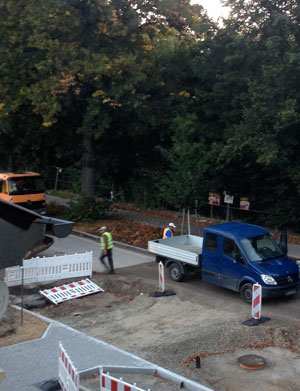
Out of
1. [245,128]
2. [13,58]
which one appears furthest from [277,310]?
[13,58]

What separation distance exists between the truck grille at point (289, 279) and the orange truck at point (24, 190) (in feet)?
38.0

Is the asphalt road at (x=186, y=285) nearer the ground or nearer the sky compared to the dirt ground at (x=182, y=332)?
nearer the sky

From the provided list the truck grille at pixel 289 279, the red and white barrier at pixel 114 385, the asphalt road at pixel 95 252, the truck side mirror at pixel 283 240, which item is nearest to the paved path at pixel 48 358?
the red and white barrier at pixel 114 385

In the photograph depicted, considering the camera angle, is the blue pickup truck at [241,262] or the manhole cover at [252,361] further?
the blue pickup truck at [241,262]

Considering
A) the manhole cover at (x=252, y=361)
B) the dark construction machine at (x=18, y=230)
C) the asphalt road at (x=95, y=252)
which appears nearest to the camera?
the dark construction machine at (x=18, y=230)

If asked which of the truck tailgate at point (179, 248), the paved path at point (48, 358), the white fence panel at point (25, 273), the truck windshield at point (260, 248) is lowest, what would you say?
the paved path at point (48, 358)

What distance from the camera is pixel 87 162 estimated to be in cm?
2417

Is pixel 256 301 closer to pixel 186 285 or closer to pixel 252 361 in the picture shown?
pixel 252 361

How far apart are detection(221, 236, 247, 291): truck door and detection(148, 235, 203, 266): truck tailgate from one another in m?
0.96

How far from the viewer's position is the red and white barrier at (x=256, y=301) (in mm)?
11312

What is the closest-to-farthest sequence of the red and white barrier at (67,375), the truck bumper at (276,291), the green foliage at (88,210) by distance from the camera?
the red and white barrier at (67,375) → the truck bumper at (276,291) → the green foliage at (88,210)

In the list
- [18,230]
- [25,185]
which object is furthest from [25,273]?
[18,230]

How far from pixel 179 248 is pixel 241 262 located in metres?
3.12

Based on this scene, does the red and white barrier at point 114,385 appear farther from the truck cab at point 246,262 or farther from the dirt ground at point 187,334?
the truck cab at point 246,262
